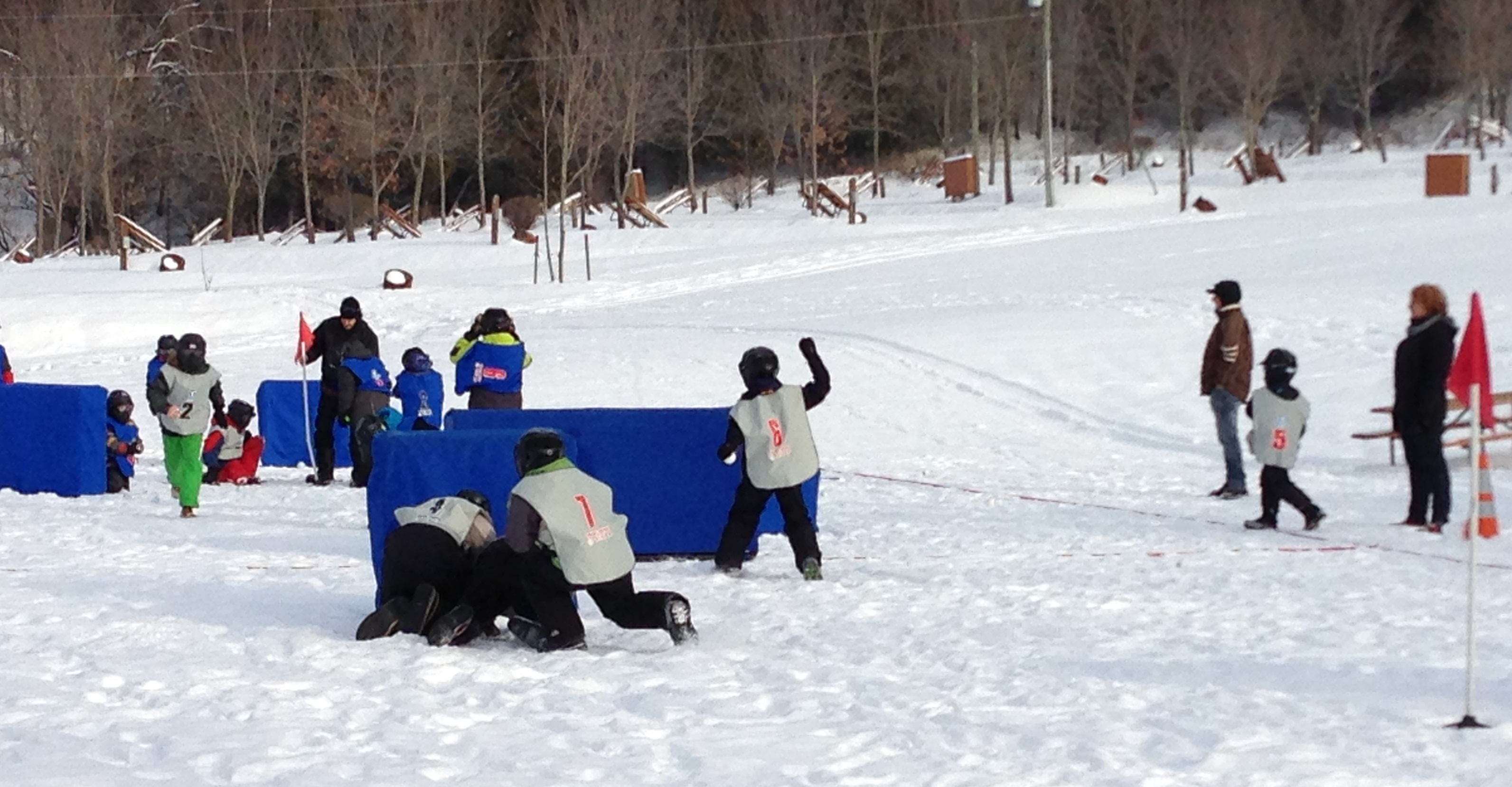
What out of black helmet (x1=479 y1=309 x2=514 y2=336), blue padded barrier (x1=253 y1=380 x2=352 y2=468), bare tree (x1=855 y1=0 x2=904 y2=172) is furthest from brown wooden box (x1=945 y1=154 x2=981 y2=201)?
black helmet (x1=479 y1=309 x2=514 y2=336)

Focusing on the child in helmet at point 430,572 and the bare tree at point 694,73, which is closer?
the child in helmet at point 430,572

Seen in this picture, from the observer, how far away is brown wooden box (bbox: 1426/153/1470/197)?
150ft

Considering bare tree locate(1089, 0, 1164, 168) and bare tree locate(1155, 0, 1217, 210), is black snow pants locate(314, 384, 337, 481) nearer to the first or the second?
bare tree locate(1155, 0, 1217, 210)

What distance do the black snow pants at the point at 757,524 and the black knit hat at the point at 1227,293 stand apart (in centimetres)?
453

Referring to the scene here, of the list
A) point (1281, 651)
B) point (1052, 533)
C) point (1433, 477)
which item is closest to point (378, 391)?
point (1052, 533)

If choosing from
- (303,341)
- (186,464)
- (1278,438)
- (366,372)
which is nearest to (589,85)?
(303,341)

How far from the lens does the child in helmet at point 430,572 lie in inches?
332

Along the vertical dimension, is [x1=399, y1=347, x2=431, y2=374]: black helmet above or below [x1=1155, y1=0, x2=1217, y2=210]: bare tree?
below

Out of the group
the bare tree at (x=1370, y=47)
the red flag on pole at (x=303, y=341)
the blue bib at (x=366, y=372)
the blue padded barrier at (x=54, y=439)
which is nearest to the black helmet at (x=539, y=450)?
the blue bib at (x=366, y=372)

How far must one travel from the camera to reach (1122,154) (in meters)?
65.0

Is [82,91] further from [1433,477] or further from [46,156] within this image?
[1433,477]

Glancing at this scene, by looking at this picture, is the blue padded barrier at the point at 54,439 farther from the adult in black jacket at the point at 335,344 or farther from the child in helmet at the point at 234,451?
the adult in black jacket at the point at 335,344

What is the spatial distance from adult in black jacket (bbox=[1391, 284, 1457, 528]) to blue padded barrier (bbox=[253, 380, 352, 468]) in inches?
407

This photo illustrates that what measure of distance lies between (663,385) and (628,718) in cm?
1577
